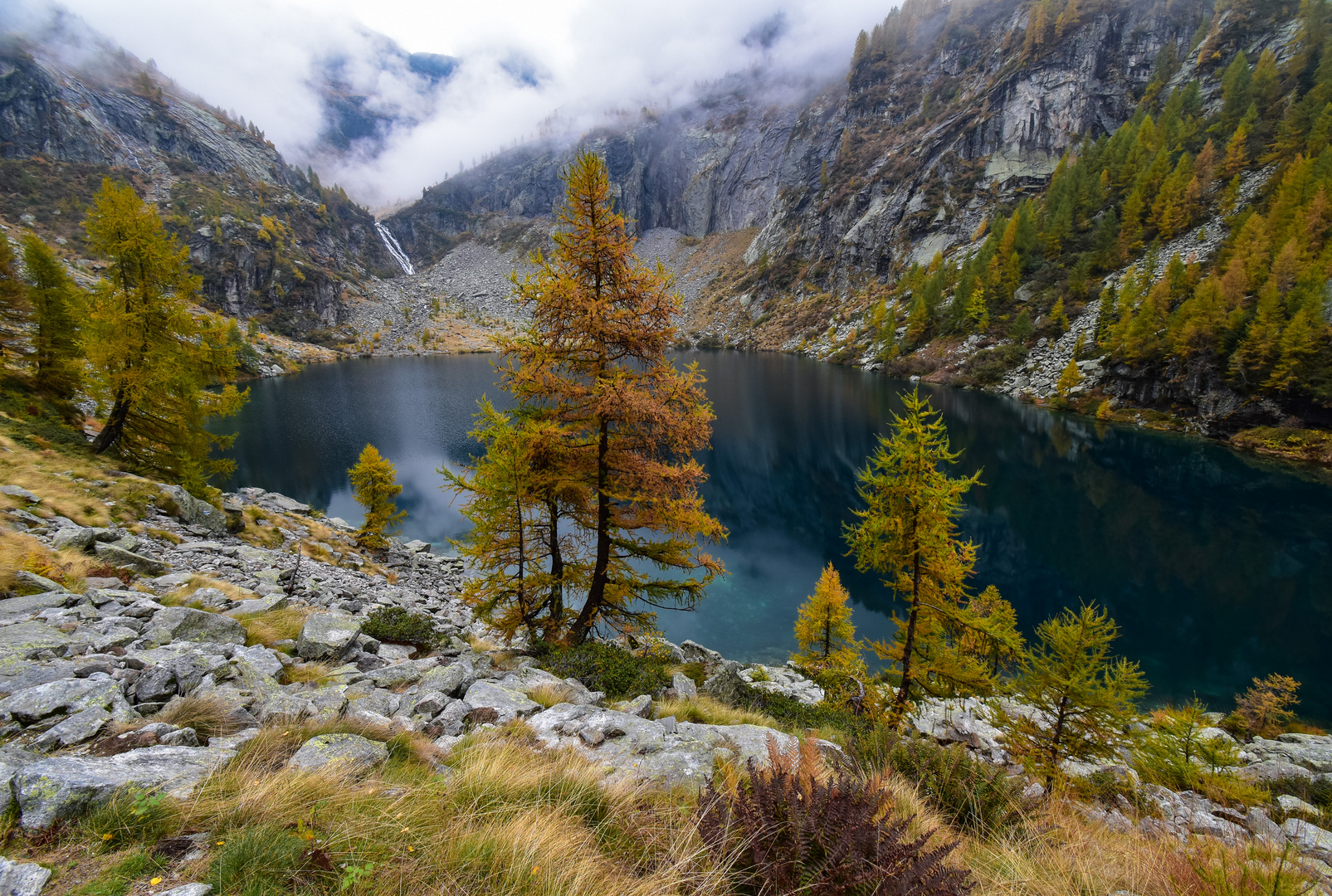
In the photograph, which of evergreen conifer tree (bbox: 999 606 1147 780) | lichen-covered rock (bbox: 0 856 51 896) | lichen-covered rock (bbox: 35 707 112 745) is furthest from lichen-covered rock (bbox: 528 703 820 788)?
evergreen conifer tree (bbox: 999 606 1147 780)

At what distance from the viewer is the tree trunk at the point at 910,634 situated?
10047 millimetres

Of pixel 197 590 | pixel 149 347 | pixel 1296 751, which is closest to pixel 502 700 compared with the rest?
pixel 197 590

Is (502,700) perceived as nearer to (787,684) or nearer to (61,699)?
(61,699)

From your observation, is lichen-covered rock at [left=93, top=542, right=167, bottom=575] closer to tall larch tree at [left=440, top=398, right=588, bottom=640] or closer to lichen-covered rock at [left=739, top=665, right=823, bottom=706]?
tall larch tree at [left=440, top=398, right=588, bottom=640]

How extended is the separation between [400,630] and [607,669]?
4.44 metres

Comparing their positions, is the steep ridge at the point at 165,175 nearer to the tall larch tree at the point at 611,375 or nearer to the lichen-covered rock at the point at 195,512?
the lichen-covered rock at the point at 195,512

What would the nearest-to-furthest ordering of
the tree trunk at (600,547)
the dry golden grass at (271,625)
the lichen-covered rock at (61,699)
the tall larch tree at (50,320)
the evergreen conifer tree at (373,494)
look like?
the lichen-covered rock at (61,699) → the dry golden grass at (271,625) → the tree trunk at (600,547) → the tall larch tree at (50,320) → the evergreen conifer tree at (373,494)

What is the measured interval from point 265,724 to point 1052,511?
36.9m

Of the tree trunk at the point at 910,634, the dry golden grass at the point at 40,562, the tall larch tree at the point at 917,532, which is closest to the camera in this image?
the dry golden grass at the point at 40,562

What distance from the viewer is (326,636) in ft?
25.9

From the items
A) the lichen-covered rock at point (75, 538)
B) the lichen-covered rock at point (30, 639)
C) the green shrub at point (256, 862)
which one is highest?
the green shrub at point (256, 862)

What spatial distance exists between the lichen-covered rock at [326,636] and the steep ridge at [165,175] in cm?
13737

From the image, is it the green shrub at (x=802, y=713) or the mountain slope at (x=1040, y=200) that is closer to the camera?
the green shrub at (x=802, y=713)

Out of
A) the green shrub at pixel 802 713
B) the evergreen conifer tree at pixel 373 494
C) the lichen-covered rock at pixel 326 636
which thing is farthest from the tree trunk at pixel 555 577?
the evergreen conifer tree at pixel 373 494
